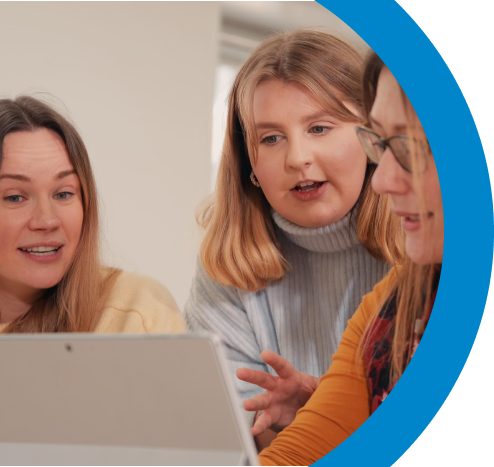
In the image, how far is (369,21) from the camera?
789 mm

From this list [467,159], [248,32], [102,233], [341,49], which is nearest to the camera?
[467,159]

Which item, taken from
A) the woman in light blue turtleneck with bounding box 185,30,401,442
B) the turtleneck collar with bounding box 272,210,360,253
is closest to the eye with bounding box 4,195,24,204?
the woman in light blue turtleneck with bounding box 185,30,401,442

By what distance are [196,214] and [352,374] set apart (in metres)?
0.48

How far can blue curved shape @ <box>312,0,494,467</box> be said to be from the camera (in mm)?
723

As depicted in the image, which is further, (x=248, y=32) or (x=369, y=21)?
(x=248, y=32)

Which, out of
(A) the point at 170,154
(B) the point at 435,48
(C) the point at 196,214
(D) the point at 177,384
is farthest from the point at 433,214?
(A) the point at 170,154

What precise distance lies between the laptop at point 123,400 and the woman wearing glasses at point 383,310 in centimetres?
18

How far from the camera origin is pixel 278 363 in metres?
0.91

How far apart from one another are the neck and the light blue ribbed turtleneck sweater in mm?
288

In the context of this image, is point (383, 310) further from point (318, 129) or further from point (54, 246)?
point (54, 246)

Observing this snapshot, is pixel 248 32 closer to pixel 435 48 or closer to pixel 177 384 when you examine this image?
pixel 435 48

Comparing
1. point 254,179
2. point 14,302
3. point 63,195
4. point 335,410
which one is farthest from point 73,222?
point 335,410

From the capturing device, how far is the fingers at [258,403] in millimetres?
898

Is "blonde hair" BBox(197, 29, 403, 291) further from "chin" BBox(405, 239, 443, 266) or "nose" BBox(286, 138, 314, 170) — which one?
"chin" BBox(405, 239, 443, 266)
